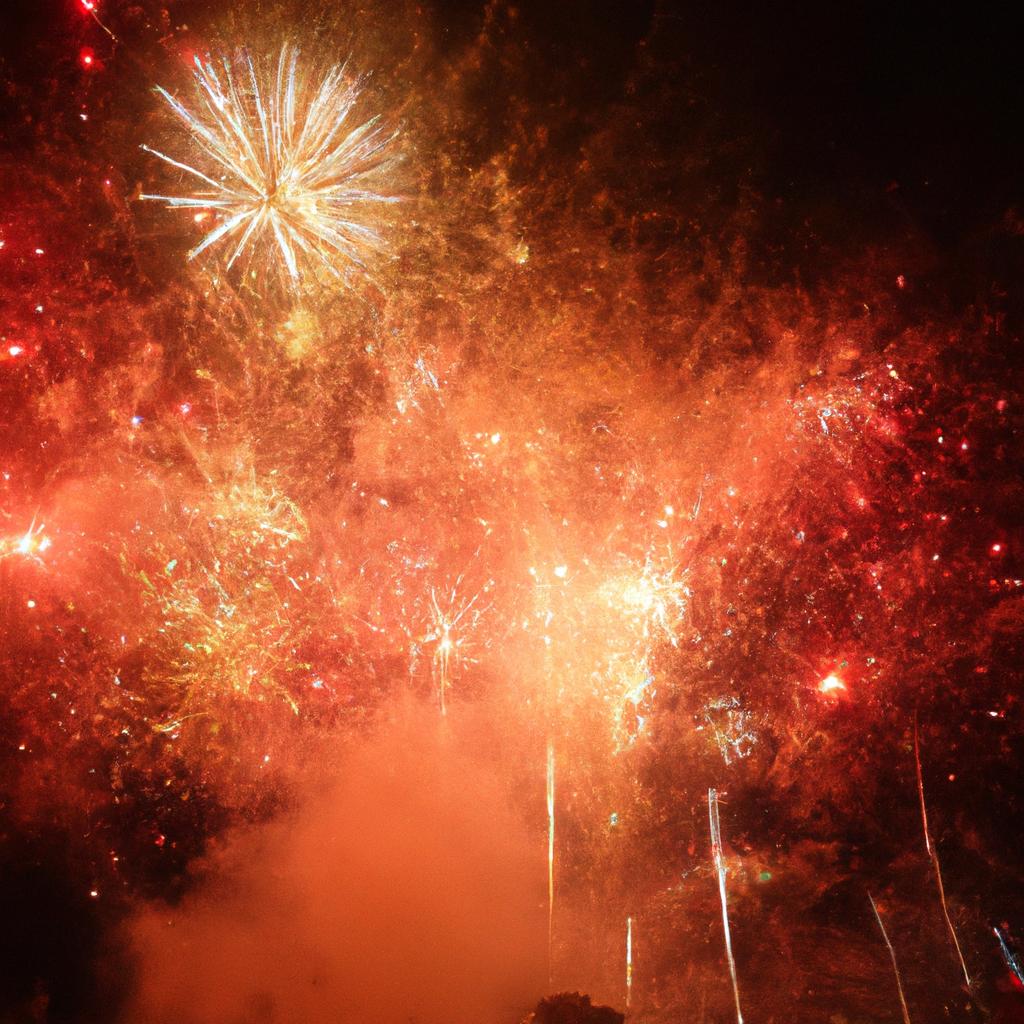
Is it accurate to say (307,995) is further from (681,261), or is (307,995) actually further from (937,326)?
(937,326)

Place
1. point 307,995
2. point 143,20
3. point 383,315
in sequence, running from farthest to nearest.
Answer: point 307,995 → point 383,315 → point 143,20

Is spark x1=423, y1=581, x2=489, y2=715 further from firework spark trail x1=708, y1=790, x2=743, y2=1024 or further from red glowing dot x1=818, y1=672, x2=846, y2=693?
red glowing dot x1=818, y1=672, x2=846, y2=693

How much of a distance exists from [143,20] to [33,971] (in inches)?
159

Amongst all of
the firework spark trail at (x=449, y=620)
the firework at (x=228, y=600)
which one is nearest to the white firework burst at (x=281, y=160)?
the firework at (x=228, y=600)

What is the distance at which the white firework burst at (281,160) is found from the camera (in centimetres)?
228

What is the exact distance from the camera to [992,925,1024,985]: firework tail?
251cm

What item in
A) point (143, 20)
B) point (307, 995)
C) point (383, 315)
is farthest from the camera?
point (307, 995)

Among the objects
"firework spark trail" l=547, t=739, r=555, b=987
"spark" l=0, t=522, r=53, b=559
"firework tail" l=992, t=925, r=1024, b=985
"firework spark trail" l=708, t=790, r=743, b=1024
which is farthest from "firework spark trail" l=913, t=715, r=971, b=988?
"spark" l=0, t=522, r=53, b=559

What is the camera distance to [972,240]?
237cm

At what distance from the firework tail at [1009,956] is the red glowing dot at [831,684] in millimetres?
1210

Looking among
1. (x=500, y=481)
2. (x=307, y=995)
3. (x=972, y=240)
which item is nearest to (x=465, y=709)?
(x=500, y=481)

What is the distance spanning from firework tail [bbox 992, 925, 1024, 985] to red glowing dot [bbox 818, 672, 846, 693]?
3.97 feet

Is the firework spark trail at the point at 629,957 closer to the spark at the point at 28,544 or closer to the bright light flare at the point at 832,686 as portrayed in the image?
the bright light flare at the point at 832,686

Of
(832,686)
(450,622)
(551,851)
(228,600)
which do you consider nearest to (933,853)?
(832,686)
